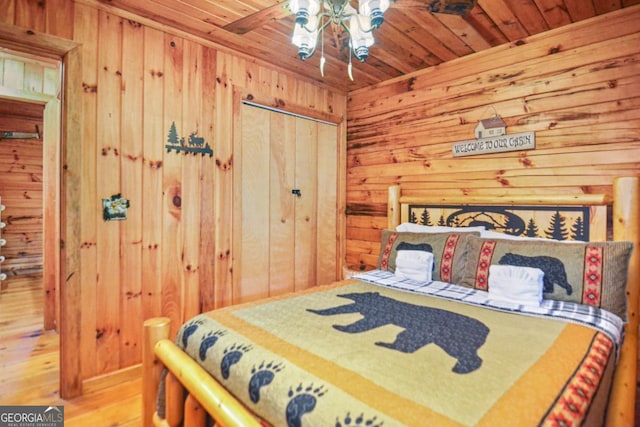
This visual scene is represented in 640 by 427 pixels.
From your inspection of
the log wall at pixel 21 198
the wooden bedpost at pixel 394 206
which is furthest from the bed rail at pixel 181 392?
the log wall at pixel 21 198

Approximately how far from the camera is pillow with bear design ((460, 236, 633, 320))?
63.4 inches

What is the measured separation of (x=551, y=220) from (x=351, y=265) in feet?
5.72

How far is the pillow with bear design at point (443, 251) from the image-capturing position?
2.09 meters

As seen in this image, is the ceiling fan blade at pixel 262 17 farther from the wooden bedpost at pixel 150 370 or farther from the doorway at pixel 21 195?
the doorway at pixel 21 195

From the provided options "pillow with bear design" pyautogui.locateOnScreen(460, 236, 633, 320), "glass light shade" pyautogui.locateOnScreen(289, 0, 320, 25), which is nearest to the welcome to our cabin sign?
"pillow with bear design" pyautogui.locateOnScreen(460, 236, 633, 320)

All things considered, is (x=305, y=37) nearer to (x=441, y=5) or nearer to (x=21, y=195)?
(x=441, y=5)

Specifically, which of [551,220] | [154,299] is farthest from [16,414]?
[551,220]

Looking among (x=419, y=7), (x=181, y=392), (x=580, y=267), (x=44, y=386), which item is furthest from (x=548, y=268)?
(x=44, y=386)

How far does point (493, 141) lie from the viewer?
241cm

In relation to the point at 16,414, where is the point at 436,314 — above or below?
above

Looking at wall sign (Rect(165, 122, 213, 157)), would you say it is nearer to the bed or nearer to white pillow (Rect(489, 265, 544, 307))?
the bed

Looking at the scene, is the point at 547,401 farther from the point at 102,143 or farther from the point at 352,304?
the point at 102,143

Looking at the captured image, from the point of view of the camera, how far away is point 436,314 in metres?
1.52

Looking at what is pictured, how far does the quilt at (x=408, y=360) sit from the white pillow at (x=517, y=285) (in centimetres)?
10
